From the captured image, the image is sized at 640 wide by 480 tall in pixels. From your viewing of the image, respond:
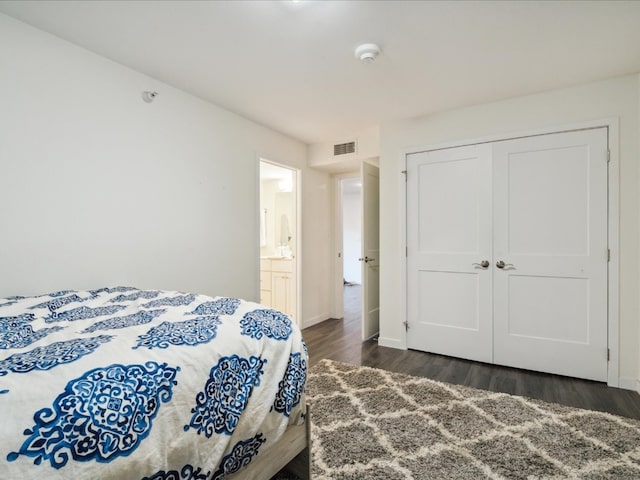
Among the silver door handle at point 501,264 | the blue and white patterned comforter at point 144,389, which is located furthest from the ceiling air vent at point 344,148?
the blue and white patterned comforter at point 144,389

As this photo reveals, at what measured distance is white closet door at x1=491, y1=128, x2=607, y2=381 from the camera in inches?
104

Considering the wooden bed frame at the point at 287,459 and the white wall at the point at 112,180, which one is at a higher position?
the white wall at the point at 112,180

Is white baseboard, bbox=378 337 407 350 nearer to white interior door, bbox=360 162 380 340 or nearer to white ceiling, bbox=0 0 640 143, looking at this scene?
white interior door, bbox=360 162 380 340

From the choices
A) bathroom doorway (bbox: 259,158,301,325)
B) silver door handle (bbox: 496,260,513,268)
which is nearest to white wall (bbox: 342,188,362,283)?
bathroom doorway (bbox: 259,158,301,325)

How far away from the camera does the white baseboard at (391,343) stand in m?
3.48

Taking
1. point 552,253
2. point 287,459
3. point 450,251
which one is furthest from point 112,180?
point 552,253

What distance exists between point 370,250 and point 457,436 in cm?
229

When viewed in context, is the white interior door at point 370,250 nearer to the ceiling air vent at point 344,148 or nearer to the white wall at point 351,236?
the ceiling air vent at point 344,148

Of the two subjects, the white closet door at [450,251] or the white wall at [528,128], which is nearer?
the white wall at [528,128]

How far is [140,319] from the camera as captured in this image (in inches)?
53.4

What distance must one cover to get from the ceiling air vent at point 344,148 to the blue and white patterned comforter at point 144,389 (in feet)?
9.61

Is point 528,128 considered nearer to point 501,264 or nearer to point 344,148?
point 501,264

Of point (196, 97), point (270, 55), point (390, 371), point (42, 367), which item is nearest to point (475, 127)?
point (270, 55)

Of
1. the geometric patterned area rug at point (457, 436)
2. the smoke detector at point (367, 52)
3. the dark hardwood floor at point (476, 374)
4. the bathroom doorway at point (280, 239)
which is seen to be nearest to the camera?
the geometric patterned area rug at point (457, 436)
